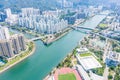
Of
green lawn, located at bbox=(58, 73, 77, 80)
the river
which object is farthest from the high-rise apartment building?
green lawn, located at bbox=(58, 73, 77, 80)

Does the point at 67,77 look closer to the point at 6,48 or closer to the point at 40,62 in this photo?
the point at 40,62

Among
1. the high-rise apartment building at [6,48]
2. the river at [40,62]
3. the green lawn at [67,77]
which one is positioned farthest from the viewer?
the high-rise apartment building at [6,48]

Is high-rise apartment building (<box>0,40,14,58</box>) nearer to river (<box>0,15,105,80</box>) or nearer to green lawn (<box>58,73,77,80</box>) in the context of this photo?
river (<box>0,15,105,80</box>)

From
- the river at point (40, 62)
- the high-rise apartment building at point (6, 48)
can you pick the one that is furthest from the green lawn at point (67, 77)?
the high-rise apartment building at point (6, 48)

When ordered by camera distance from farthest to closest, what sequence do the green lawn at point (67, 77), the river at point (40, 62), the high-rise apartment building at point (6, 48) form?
the high-rise apartment building at point (6, 48) → the river at point (40, 62) → the green lawn at point (67, 77)

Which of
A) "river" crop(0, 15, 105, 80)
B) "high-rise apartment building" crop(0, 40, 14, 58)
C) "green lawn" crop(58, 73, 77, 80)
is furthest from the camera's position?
"high-rise apartment building" crop(0, 40, 14, 58)

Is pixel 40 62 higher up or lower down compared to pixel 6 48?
lower down

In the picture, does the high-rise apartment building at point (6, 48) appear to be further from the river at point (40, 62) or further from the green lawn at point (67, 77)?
the green lawn at point (67, 77)

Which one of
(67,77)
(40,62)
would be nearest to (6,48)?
(40,62)

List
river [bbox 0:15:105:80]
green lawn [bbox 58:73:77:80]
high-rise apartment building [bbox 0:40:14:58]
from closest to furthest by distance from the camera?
green lawn [bbox 58:73:77:80] < river [bbox 0:15:105:80] < high-rise apartment building [bbox 0:40:14:58]

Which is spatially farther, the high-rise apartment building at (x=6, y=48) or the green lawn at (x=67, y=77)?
the high-rise apartment building at (x=6, y=48)
